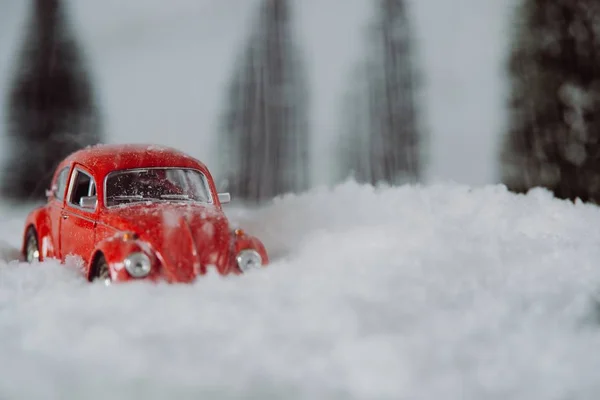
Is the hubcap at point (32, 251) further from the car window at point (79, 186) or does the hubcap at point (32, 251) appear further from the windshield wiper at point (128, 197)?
the windshield wiper at point (128, 197)

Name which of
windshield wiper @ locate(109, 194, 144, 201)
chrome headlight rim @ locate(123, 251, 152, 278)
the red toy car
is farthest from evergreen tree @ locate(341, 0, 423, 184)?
chrome headlight rim @ locate(123, 251, 152, 278)

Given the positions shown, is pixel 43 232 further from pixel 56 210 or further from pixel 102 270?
pixel 102 270

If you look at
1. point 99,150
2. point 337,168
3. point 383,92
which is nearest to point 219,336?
point 99,150

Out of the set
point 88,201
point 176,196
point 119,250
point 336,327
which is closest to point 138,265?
point 119,250

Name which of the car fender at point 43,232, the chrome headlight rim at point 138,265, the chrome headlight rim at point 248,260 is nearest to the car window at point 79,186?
the car fender at point 43,232

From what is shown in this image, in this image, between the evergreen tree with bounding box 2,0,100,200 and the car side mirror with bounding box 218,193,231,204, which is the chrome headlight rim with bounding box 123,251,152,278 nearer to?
the car side mirror with bounding box 218,193,231,204

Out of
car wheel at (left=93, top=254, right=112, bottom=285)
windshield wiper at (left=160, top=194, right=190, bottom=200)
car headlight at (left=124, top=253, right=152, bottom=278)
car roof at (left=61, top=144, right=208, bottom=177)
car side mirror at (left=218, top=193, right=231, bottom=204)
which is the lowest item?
car wheel at (left=93, top=254, right=112, bottom=285)

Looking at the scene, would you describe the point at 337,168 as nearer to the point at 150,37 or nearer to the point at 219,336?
the point at 150,37

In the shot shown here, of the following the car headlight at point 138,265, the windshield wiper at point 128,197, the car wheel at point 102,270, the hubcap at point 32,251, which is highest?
the windshield wiper at point 128,197
